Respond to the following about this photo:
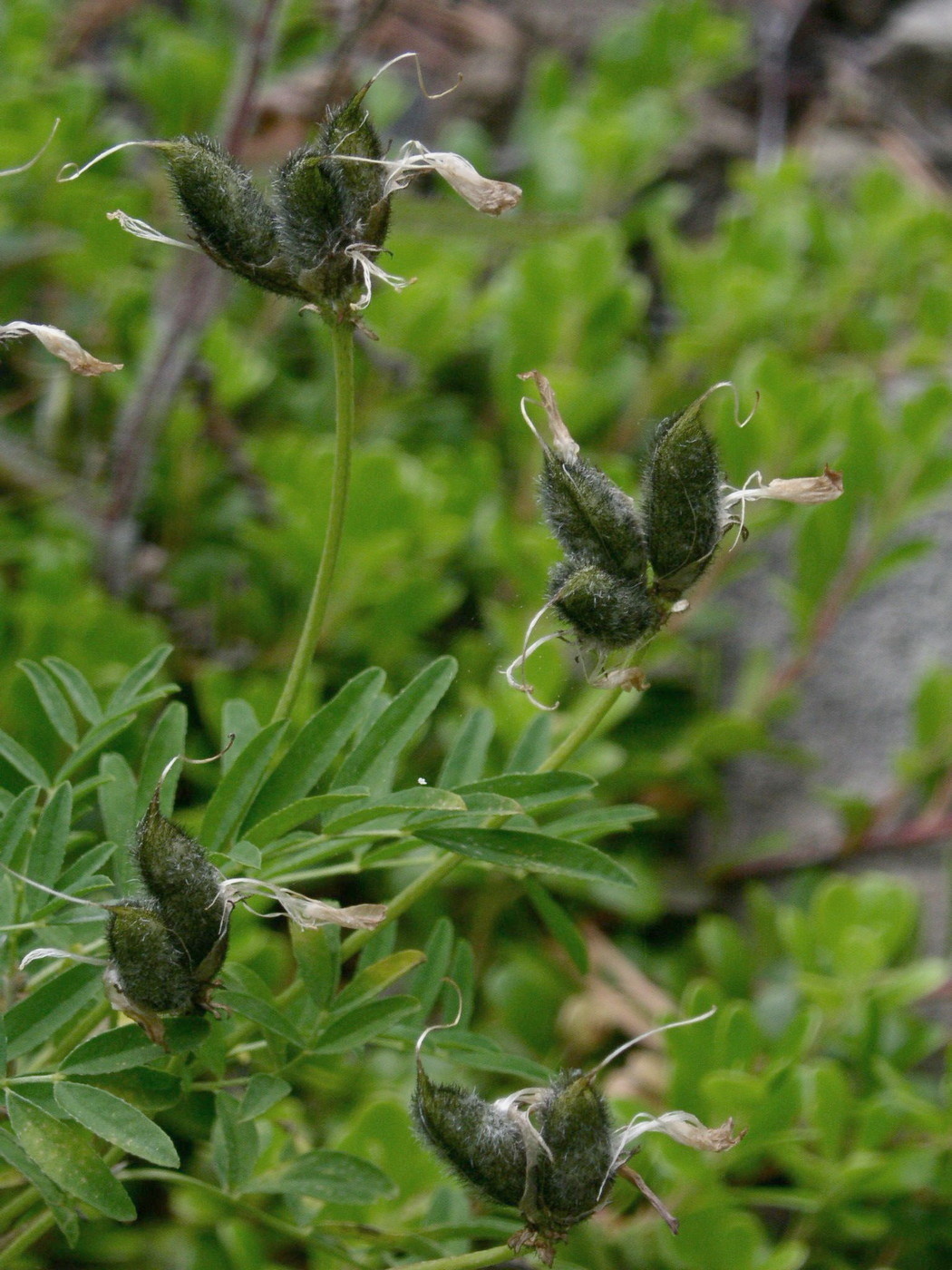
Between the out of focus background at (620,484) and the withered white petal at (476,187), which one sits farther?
the out of focus background at (620,484)

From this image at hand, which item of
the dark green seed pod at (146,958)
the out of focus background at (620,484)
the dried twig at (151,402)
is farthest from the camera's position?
the dried twig at (151,402)

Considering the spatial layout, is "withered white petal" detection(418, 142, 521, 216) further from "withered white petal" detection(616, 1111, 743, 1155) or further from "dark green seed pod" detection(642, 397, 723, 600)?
"withered white petal" detection(616, 1111, 743, 1155)

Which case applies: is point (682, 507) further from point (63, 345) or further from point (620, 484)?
point (620, 484)

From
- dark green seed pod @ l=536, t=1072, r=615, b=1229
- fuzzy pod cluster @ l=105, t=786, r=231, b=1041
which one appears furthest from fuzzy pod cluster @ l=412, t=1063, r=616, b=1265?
fuzzy pod cluster @ l=105, t=786, r=231, b=1041

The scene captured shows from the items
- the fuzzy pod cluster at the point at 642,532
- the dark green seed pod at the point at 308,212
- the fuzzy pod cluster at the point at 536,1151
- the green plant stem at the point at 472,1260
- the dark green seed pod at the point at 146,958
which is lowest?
the green plant stem at the point at 472,1260

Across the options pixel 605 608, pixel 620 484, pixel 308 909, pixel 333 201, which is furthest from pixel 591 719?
pixel 620 484

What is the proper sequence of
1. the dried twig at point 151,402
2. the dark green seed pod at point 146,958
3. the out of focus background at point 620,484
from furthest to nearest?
the dried twig at point 151,402, the out of focus background at point 620,484, the dark green seed pod at point 146,958

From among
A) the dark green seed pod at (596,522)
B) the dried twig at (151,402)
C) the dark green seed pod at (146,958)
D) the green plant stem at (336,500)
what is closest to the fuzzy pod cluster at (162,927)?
the dark green seed pod at (146,958)

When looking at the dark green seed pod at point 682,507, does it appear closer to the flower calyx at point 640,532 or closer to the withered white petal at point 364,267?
the flower calyx at point 640,532
